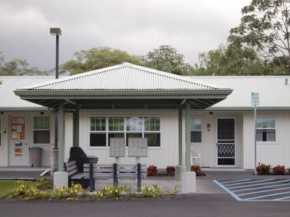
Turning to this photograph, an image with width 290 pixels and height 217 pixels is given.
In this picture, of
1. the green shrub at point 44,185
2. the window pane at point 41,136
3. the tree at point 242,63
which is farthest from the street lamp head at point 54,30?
the tree at point 242,63

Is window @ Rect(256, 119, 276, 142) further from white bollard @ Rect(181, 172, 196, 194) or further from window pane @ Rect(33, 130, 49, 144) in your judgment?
white bollard @ Rect(181, 172, 196, 194)

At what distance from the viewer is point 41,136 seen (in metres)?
30.0

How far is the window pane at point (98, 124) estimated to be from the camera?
1125 inches

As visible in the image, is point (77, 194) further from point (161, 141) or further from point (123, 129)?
point (161, 141)

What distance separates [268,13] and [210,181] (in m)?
18.8

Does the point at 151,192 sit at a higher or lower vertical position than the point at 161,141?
lower

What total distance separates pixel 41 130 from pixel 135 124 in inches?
182

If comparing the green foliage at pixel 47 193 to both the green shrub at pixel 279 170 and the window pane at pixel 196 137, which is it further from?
the window pane at pixel 196 137

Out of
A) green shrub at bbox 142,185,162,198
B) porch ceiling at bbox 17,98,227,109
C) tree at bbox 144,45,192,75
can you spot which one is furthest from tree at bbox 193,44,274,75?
green shrub at bbox 142,185,162,198

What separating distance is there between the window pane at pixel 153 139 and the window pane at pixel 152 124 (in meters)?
0.23

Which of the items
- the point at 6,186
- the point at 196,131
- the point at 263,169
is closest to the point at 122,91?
the point at 6,186

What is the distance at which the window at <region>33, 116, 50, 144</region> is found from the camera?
29.9 meters

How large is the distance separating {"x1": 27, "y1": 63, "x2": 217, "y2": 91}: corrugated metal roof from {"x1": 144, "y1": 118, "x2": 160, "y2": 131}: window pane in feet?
27.5

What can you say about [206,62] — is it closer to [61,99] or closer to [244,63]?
[244,63]
